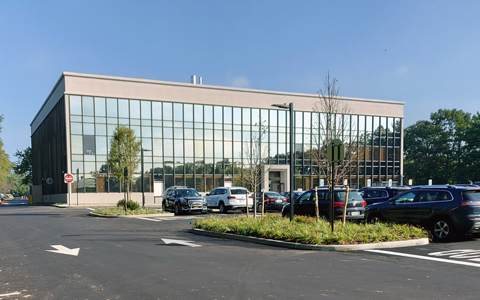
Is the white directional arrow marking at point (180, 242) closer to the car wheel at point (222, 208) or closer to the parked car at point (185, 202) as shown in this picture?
the parked car at point (185, 202)

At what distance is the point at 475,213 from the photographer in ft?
37.1

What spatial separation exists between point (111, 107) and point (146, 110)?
359cm

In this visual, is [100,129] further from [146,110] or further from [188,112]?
[188,112]

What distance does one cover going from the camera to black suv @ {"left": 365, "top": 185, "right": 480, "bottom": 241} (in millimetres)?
11375

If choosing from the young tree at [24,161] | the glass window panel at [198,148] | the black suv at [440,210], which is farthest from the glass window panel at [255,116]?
the young tree at [24,161]

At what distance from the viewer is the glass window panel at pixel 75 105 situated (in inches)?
1542

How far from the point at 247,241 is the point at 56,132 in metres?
39.6

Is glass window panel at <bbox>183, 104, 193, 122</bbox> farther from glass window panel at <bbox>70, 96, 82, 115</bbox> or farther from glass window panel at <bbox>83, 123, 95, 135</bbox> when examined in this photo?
glass window panel at <bbox>70, 96, 82, 115</bbox>

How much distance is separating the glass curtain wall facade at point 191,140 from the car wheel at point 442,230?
2509 cm

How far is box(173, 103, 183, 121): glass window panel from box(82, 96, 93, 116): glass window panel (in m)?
8.60

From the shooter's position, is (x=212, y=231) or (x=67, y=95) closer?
(x=212, y=231)

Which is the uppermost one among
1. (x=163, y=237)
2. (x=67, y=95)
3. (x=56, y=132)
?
(x=67, y=95)

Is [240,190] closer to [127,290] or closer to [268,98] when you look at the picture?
[127,290]

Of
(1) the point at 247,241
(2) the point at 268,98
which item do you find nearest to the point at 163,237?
(1) the point at 247,241
